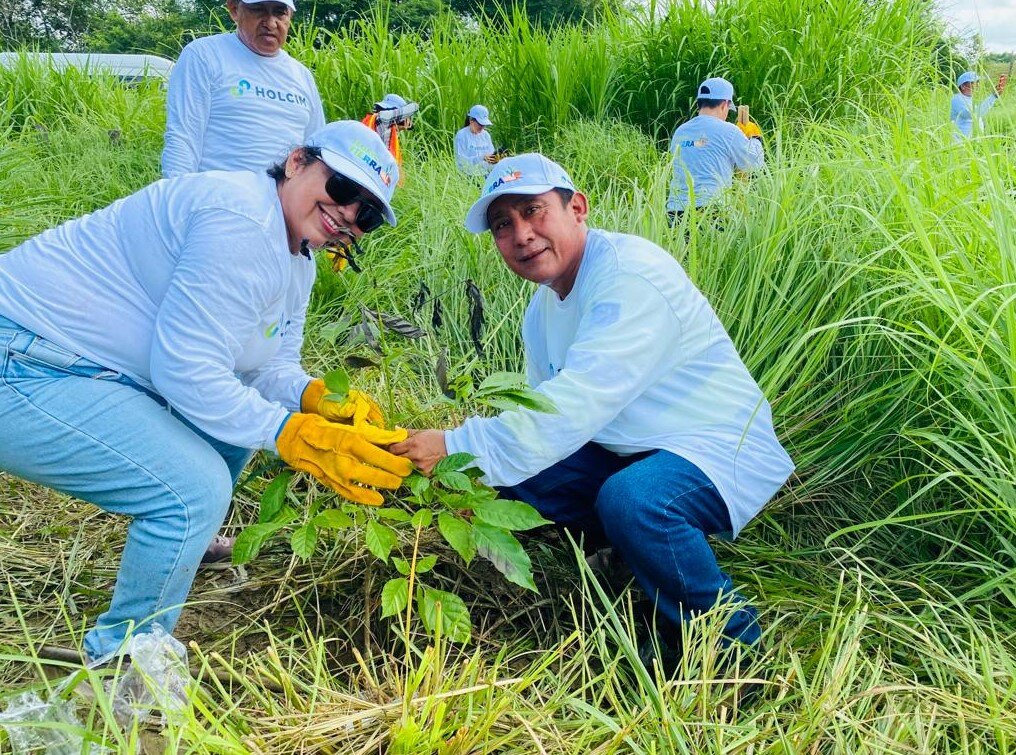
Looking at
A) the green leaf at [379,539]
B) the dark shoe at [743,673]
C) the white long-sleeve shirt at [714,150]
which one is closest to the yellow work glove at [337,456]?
the green leaf at [379,539]

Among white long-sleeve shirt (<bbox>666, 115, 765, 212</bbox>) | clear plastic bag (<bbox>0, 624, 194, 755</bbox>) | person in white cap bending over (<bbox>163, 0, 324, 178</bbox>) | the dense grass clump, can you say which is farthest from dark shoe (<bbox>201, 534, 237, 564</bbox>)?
white long-sleeve shirt (<bbox>666, 115, 765, 212</bbox>)

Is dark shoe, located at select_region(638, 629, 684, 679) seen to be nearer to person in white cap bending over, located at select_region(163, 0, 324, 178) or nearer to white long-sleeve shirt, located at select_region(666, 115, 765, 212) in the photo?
person in white cap bending over, located at select_region(163, 0, 324, 178)

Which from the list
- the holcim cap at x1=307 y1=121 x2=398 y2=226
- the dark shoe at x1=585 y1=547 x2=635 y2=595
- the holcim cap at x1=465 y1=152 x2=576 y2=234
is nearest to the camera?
the holcim cap at x1=307 y1=121 x2=398 y2=226

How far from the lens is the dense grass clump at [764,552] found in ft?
4.64

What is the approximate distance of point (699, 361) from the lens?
1.97m

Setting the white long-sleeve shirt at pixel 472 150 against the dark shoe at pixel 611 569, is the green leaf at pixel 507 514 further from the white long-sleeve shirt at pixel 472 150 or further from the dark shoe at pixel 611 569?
the white long-sleeve shirt at pixel 472 150

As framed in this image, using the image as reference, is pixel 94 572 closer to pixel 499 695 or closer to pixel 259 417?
pixel 259 417

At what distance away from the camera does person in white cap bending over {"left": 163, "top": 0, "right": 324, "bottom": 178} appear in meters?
3.24

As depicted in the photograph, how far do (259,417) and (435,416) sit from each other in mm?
887

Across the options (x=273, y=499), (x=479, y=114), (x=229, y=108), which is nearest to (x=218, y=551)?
(x=273, y=499)

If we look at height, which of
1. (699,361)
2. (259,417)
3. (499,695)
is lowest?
(499,695)

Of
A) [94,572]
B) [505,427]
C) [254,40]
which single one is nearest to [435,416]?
[505,427]

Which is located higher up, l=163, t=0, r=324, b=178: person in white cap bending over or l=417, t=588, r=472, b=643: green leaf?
l=163, t=0, r=324, b=178: person in white cap bending over

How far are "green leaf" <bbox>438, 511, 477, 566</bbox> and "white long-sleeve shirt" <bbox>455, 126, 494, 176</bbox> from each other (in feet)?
12.8
